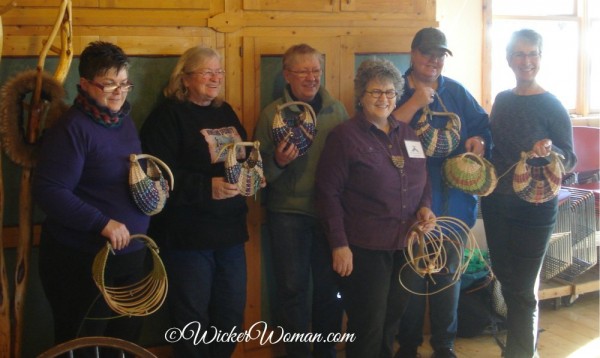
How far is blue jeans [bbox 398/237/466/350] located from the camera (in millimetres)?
2832

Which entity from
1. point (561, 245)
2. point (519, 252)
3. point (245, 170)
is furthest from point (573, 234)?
point (245, 170)

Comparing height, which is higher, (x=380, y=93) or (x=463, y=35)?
(x=463, y=35)

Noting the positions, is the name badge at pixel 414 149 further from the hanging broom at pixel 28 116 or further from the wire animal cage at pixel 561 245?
the wire animal cage at pixel 561 245

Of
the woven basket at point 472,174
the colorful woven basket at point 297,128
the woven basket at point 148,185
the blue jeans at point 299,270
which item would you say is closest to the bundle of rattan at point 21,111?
the woven basket at point 148,185

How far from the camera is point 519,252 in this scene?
8.87ft

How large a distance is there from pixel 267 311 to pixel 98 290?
3.59 ft

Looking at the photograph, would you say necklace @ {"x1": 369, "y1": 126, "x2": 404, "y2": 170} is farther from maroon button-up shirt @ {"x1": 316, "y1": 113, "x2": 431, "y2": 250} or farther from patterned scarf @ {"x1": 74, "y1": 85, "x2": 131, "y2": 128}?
patterned scarf @ {"x1": 74, "y1": 85, "x2": 131, "y2": 128}

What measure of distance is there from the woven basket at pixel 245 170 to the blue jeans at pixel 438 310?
91cm

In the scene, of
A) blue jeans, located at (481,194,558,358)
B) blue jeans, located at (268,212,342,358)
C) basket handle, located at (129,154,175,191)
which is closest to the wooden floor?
blue jeans, located at (481,194,558,358)

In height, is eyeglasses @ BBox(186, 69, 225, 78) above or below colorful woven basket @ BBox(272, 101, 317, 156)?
above

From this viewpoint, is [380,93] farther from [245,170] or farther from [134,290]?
[134,290]

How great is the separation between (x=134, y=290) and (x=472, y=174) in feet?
4.67

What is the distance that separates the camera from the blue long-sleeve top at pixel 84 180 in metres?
1.98

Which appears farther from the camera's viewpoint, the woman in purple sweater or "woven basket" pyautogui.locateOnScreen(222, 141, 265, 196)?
"woven basket" pyautogui.locateOnScreen(222, 141, 265, 196)
